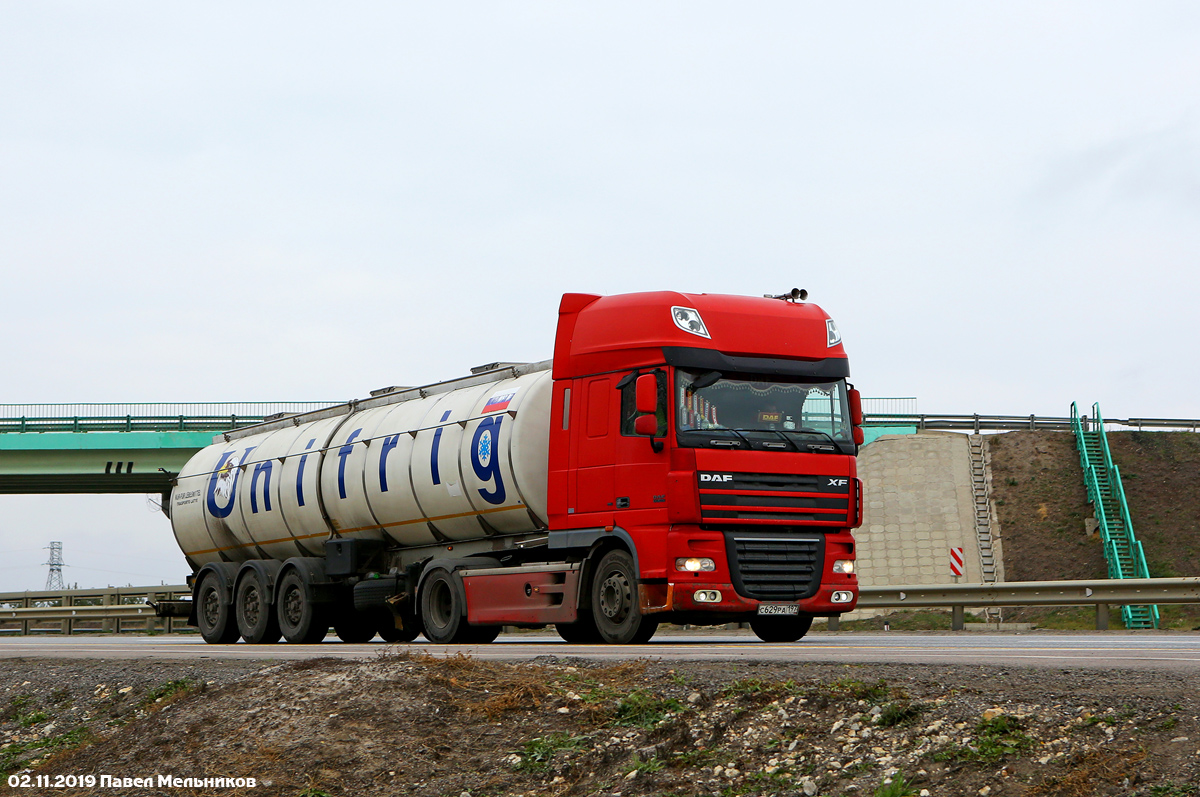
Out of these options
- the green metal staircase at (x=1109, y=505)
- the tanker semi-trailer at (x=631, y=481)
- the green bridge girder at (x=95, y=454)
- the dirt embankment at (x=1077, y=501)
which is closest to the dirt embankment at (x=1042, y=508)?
the dirt embankment at (x=1077, y=501)

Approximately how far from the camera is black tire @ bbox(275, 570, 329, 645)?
731 inches

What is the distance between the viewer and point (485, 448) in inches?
618

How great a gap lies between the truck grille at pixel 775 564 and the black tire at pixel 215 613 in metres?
10.2

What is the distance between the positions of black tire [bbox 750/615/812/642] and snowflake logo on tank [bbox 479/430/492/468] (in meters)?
3.68

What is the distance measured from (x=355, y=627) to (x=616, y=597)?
727 cm

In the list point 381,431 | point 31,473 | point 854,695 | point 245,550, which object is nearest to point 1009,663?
point 854,695

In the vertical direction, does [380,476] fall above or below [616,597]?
above

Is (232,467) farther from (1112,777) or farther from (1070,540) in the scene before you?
(1070,540)

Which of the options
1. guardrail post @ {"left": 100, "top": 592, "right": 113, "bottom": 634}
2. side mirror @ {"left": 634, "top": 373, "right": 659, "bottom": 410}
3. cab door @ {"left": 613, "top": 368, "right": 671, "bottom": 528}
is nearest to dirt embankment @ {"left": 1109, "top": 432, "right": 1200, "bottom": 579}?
cab door @ {"left": 613, "top": 368, "right": 671, "bottom": 528}

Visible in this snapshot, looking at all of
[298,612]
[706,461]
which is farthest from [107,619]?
[706,461]

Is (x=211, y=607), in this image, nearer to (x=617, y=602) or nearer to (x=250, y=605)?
(x=250, y=605)

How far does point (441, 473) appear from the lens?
54.2 feet

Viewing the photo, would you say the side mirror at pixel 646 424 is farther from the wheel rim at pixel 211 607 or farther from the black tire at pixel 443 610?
the wheel rim at pixel 211 607

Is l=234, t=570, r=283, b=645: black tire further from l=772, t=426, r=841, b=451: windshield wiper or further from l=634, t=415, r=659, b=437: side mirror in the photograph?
l=772, t=426, r=841, b=451: windshield wiper
